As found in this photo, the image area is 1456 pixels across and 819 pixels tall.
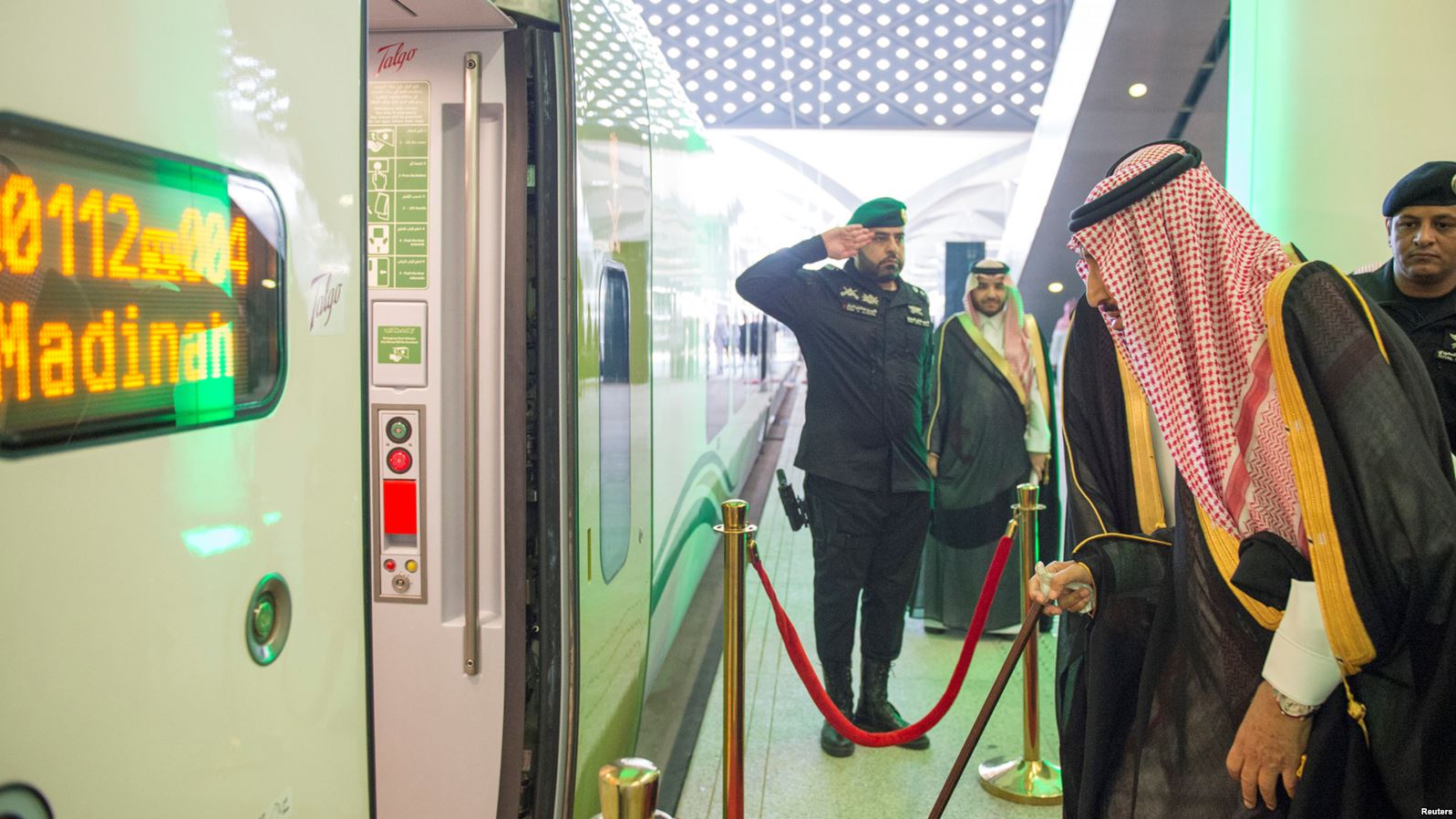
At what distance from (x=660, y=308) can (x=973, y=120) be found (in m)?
18.5

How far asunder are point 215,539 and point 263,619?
15 cm

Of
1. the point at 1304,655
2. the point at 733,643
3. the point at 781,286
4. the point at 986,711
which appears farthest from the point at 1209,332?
the point at 781,286

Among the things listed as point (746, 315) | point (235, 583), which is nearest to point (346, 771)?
point (235, 583)

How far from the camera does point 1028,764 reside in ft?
11.5

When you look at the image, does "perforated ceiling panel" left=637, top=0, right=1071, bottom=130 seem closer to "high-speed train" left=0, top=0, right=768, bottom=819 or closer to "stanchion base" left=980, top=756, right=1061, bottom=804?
"stanchion base" left=980, top=756, right=1061, bottom=804

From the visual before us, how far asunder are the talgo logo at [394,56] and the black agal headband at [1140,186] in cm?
152

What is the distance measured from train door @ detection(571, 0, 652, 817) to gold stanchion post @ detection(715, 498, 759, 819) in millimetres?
305

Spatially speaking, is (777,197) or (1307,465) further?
(777,197)

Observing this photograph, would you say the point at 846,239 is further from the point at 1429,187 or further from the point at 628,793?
the point at 628,793

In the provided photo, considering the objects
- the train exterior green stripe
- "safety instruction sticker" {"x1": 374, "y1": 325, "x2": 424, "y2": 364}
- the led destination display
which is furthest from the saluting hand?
the led destination display

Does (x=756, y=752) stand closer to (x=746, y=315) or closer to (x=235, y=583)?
(x=235, y=583)

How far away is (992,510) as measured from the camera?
16.0ft

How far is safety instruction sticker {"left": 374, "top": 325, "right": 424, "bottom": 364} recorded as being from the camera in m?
2.52

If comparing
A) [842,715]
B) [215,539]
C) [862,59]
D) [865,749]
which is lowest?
[865,749]
